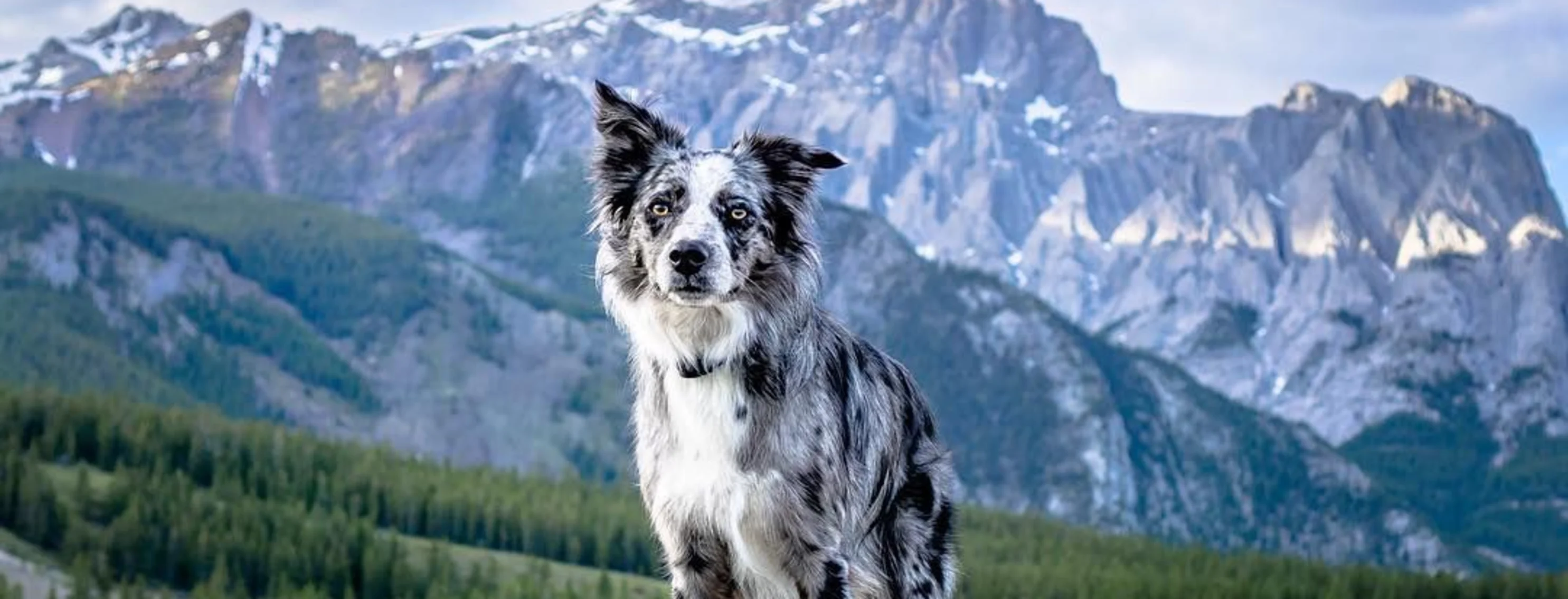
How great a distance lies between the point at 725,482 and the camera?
1509 centimetres

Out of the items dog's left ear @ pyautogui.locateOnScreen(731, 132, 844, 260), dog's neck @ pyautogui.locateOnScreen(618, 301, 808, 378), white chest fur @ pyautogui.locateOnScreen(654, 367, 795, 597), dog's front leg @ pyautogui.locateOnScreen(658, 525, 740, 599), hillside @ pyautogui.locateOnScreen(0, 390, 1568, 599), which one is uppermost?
dog's left ear @ pyautogui.locateOnScreen(731, 132, 844, 260)

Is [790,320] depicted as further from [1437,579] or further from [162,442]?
[162,442]

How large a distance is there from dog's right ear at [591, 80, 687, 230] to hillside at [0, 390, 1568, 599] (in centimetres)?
12325

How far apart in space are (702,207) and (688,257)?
2.05ft

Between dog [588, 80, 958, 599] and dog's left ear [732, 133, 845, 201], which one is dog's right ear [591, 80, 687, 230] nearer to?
dog [588, 80, 958, 599]

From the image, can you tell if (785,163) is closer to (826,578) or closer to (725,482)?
(725,482)

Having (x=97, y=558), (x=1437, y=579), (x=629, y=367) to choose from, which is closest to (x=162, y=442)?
(x=97, y=558)

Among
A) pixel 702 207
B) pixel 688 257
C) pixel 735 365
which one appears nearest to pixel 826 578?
pixel 735 365

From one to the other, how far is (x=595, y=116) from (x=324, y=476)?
18535 centimetres

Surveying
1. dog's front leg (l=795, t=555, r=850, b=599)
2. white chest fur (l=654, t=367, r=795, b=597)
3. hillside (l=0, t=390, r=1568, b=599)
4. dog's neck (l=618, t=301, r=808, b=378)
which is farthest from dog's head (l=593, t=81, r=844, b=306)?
hillside (l=0, t=390, r=1568, b=599)

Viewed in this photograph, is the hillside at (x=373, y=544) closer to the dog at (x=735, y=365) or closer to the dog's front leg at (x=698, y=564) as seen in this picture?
the dog's front leg at (x=698, y=564)

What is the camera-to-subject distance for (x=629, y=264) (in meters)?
15.2

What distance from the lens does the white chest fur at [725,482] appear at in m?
15.1

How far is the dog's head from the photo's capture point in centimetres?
1474
